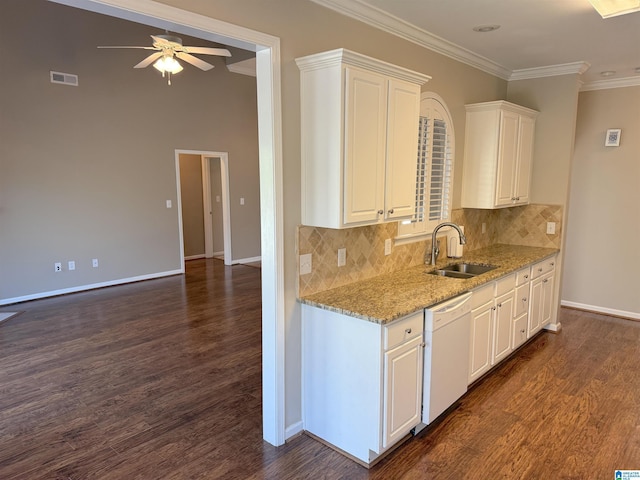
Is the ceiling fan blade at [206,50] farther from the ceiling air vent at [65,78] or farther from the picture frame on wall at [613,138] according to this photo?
the picture frame on wall at [613,138]

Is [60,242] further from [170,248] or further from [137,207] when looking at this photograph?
[170,248]

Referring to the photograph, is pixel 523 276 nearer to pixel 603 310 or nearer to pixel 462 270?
pixel 462 270

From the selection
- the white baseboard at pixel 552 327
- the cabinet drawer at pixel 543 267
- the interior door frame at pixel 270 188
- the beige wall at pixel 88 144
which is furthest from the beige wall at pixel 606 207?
the beige wall at pixel 88 144

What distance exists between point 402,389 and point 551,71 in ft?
12.4

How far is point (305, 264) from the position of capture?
2623 mm

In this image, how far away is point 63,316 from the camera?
4977 mm

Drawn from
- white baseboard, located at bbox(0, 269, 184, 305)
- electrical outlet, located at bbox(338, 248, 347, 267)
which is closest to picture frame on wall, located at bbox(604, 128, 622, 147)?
electrical outlet, located at bbox(338, 248, 347, 267)

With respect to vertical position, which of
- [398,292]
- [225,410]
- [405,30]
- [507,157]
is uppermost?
[405,30]

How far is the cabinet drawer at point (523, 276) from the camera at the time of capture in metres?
3.73

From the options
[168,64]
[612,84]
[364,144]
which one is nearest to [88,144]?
[168,64]

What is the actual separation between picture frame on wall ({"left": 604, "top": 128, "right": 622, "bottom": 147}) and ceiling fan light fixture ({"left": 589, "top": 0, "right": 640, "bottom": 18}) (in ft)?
10.4

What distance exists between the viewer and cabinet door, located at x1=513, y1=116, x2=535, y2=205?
14.3 ft

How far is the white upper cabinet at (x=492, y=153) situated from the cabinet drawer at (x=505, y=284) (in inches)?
31.1

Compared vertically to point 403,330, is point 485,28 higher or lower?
higher
